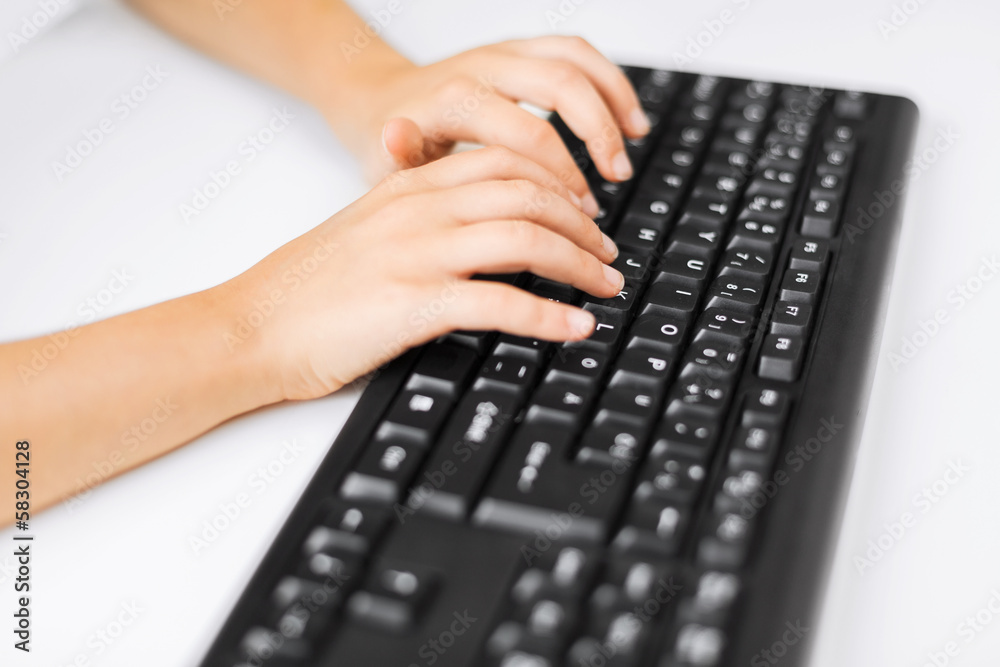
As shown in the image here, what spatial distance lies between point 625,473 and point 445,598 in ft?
0.29

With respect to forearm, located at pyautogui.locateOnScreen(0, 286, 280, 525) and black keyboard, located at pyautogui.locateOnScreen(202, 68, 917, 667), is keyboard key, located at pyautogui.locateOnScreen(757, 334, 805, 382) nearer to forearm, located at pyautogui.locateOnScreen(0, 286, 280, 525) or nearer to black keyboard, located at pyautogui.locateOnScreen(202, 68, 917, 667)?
black keyboard, located at pyautogui.locateOnScreen(202, 68, 917, 667)

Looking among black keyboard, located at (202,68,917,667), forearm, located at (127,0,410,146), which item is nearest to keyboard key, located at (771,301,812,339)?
black keyboard, located at (202,68,917,667)

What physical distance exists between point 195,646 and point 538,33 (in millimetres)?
562

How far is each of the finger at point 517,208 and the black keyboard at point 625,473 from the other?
2 cm

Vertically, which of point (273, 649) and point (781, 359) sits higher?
point (781, 359)

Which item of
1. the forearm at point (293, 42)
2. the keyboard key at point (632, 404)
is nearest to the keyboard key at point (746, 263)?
the keyboard key at point (632, 404)

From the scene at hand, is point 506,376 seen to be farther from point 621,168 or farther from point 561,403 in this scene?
point 621,168

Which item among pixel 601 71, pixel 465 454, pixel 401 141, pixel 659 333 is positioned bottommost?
pixel 465 454

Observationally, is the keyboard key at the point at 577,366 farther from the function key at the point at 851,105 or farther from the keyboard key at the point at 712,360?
the function key at the point at 851,105

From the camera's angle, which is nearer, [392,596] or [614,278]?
[392,596]

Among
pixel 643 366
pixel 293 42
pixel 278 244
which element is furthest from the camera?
pixel 293 42

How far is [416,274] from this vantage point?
48cm

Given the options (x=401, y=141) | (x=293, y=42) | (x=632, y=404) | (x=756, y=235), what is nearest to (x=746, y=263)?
(x=756, y=235)

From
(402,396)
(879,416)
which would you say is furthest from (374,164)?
(879,416)
